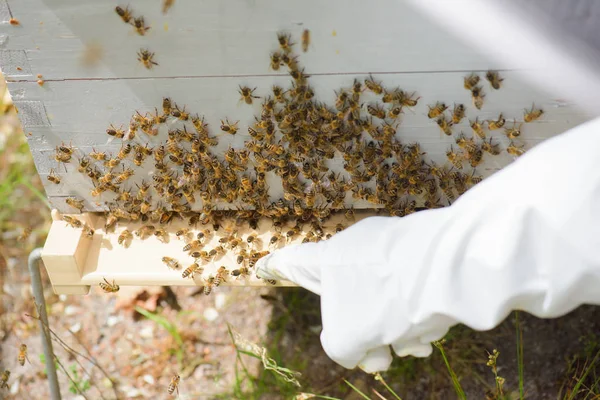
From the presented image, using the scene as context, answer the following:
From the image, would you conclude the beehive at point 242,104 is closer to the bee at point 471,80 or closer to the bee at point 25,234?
the bee at point 471,80

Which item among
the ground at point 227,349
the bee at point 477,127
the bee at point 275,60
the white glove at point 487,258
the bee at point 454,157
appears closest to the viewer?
the white glove at point 487,258

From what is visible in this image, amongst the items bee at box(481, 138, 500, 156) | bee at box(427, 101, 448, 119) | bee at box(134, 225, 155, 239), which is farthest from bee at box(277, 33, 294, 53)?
bee at box(134, 225, 155, 239)

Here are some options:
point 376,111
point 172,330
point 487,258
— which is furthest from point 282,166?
point 172,330

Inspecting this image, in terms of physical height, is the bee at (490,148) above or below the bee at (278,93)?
below

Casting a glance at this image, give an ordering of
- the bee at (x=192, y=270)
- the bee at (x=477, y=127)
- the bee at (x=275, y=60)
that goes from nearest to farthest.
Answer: the bee at (x=275, y=60)
the bee at (x=477, y=127)
the bee at (x=192, y=270)

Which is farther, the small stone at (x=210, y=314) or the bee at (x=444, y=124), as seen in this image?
the small stone at (x=210, y=314)

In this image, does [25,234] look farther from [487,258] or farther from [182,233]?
[487,258]

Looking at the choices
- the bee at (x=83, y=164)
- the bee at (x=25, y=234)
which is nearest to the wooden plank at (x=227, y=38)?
the bee at (x=83, y=164)
